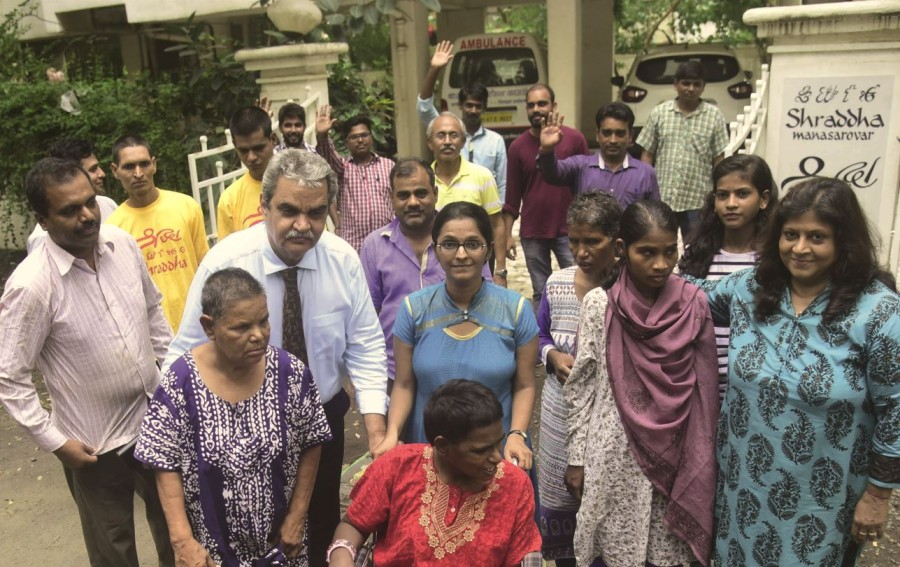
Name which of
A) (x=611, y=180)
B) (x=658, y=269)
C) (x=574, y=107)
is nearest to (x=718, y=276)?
(x=658, y=269)

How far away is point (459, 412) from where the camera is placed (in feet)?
6.93

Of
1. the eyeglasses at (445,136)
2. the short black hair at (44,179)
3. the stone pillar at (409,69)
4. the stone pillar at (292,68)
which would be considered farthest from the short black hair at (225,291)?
the stone pillar at (409,69)

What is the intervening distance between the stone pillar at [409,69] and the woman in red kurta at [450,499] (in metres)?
8.90

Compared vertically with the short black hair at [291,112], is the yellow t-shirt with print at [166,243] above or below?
below

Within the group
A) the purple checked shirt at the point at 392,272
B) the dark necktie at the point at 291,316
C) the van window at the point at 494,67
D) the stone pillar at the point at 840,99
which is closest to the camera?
the dark necktie at the point at 291,316

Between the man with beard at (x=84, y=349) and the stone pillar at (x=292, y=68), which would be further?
the stone pillar at (x=292, y=68)

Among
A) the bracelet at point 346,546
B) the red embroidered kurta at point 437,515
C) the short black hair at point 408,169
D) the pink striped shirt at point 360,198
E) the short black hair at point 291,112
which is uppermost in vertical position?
the short black hair at point 291,112

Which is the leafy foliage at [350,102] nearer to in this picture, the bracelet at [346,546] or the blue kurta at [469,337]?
the blue kurta at [469,337]

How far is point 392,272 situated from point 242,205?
1494 millimetres

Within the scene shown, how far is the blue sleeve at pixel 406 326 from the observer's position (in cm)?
272

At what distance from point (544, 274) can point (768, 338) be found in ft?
11.5

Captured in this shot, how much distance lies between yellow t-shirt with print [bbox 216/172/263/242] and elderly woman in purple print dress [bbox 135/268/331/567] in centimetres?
217

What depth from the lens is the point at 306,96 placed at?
672 cm

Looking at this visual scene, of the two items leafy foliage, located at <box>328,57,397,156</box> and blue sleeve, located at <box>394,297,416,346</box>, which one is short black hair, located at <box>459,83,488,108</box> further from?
blue sleeve, located at <box>394,297,416,346</box>
